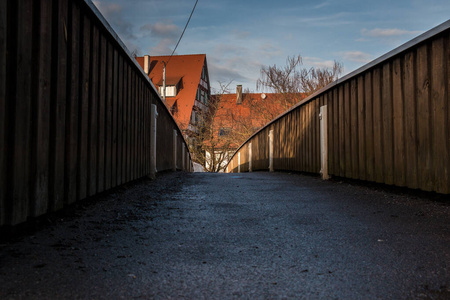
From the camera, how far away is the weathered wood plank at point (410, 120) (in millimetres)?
4448

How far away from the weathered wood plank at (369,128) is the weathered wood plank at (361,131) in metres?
0.07

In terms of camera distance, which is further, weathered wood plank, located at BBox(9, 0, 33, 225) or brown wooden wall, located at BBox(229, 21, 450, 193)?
brown wooden wall, located at BBox(229, 21, 450, 193)

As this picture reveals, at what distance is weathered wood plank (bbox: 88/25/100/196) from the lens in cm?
377

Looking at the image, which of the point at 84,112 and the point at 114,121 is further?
the point at 114,121

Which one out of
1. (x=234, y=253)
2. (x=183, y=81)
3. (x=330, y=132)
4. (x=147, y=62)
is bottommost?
(x=234, y=253)

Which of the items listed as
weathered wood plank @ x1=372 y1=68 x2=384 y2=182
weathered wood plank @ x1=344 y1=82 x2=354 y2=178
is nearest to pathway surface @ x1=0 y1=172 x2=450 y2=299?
weathered wood plank @ x1=372 y1=68 x2=384 y2=182

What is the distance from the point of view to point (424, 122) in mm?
4230

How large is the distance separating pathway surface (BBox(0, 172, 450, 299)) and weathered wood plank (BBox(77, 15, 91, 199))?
30 cm

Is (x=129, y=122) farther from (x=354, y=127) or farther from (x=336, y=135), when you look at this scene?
(x=336, y=135)

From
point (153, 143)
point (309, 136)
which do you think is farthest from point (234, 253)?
point (309, 136)

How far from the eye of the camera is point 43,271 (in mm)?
1904

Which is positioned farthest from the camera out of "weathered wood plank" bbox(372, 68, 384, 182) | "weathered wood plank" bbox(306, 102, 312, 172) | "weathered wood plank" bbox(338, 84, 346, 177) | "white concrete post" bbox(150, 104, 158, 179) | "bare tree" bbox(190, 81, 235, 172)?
"bare tree" bbox(190, 81, 235, 172)

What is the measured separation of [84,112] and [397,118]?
13.0 ft

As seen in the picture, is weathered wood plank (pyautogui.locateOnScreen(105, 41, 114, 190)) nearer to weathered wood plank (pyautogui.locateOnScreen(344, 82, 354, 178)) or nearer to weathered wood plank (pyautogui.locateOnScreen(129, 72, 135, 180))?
weathered wood plank (pyautogui.locateOnScreen(129, 72, 135, 180))
